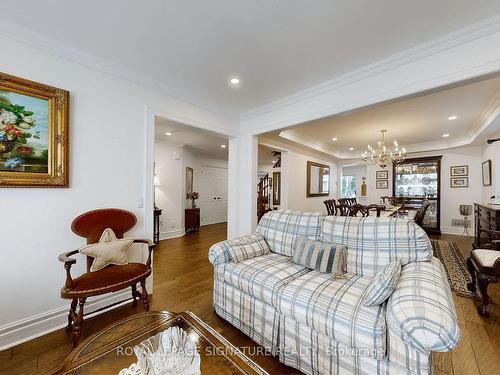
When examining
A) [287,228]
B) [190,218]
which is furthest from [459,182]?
[190,218]

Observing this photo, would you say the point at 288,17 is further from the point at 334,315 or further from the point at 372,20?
the point at 334,315

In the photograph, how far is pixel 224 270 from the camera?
2.03m

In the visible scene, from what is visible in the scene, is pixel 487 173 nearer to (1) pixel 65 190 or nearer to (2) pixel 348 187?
(2) pixel 348 187

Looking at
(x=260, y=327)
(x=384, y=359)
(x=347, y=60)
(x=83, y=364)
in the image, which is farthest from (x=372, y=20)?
(x=83, y=364)

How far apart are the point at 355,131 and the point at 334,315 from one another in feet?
14.3

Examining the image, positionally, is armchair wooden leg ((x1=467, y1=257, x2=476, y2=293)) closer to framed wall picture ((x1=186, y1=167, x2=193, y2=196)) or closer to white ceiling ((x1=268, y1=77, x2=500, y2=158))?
white ceiling ((x1=268, y1=77, x2=500, y2=158))

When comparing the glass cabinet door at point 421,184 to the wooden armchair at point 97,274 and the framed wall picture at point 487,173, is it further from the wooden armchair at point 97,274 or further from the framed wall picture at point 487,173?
the wooden armchair at point 97,274

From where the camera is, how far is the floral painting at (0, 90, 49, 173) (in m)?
1.73

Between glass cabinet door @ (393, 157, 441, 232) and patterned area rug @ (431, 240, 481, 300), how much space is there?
1.43m

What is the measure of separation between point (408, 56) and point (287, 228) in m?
2.05

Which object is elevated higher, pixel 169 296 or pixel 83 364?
pixel 83 364

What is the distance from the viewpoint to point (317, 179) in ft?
20.9

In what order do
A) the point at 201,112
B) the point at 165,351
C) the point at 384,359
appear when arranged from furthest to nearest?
the point at 201,112
the point at 384,359
the point at 165,351

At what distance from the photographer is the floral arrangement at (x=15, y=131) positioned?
5.65 ft
